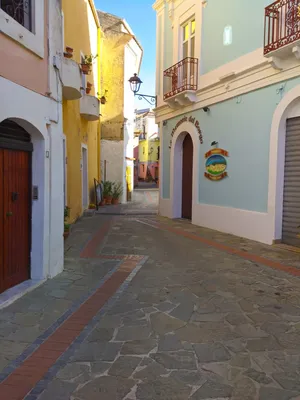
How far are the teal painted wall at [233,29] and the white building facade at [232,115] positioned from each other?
25 millimetres

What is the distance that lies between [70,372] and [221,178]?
7918 mm

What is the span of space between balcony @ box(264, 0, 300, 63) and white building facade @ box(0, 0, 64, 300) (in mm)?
4373

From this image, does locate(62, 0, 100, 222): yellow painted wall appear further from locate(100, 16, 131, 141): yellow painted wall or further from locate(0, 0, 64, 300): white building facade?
locate(0, 0, 64, 300): white building facade

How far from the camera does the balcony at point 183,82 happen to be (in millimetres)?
11250

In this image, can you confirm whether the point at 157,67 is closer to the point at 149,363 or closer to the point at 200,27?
the point at 200,27

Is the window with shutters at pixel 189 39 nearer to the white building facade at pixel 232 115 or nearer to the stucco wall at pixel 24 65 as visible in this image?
the white building facade at pixel 232 115

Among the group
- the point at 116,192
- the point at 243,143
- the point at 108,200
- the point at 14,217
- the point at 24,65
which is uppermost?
the point at 24,65

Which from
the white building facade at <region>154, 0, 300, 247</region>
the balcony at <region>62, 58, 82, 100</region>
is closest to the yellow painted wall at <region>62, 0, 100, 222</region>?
the balcony at <region>62, 58, 82, 100</region>

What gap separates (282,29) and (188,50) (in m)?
4.99

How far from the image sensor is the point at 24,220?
508cm

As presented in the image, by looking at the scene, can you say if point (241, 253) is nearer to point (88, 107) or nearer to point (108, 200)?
point (88, 107)

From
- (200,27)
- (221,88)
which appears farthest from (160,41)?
(221,88)

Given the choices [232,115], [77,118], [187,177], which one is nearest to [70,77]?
[77,118]

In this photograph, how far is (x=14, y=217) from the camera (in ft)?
15.8
